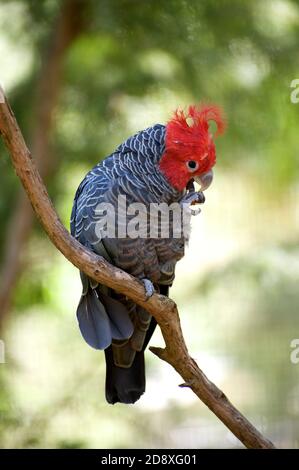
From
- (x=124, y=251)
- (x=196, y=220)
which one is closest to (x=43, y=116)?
(x=196, y=220)

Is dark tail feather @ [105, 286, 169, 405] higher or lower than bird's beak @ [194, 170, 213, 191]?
lower

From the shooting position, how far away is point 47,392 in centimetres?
365

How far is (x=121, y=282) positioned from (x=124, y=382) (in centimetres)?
47

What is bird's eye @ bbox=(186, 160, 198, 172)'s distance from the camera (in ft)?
6.49

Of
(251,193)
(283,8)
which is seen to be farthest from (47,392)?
(283,8)

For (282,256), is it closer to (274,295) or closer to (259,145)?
(274,295)

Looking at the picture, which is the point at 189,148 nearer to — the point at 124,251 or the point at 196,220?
the point at 124,251

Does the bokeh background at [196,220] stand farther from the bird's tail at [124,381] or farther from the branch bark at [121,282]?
the branch bark at [121,282]

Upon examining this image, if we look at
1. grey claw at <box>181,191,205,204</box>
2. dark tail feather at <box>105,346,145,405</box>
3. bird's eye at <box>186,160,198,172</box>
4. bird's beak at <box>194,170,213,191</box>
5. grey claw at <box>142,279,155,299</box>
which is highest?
bird's eye at <box>186,160,198,172</box>

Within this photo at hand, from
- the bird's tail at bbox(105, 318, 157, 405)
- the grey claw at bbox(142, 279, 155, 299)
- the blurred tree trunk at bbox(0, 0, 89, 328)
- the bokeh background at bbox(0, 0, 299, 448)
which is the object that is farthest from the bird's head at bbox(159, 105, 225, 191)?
the blurred tree trunk at bbox(0, 0, 89, 328)

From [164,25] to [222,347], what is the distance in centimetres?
160

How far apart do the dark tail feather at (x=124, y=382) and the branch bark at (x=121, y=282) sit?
0.90 ft

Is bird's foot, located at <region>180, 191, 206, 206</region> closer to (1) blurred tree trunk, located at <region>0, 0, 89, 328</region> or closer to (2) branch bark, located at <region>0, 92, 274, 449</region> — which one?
(2) branch bark, located at <region>0, 92, 274, 449</region>

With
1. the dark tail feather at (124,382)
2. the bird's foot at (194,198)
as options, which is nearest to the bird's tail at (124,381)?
the dark tail feather at (124,382)
